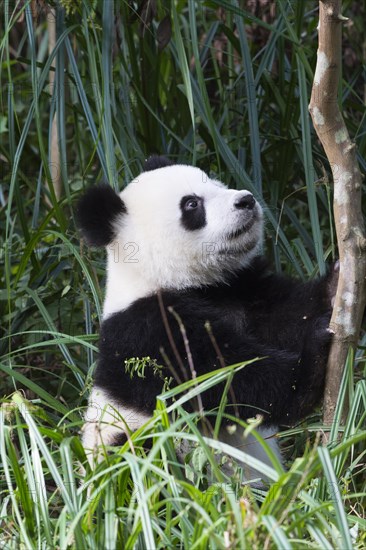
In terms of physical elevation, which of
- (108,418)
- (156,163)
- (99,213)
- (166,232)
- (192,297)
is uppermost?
(156,163)

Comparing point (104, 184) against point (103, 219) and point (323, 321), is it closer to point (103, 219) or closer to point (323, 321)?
point (103, 219)

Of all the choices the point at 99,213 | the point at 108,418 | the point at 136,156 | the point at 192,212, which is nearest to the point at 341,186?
the point at 192,212

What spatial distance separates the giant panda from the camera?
123 inches

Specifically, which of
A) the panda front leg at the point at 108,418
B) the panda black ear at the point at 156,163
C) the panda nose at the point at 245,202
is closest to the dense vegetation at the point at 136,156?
the panda front leg at the point at 108,418

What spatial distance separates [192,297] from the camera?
3.44 metres

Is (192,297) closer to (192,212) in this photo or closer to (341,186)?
(192,212)

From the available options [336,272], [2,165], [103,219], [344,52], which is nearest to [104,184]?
[103,219]

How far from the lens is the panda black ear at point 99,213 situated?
343 centimetres

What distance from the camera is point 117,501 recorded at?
254 cm

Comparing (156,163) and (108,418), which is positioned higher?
(156,163)

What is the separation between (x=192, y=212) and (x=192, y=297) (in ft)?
1.11

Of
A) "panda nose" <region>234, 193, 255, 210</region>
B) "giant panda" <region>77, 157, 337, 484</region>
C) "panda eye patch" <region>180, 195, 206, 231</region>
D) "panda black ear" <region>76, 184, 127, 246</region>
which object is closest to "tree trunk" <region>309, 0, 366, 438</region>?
"giant panda" <region>77, 157, 337, 484</region>

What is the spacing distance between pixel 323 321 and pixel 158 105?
82.1 inches

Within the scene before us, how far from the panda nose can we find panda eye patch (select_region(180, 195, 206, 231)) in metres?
0.17
